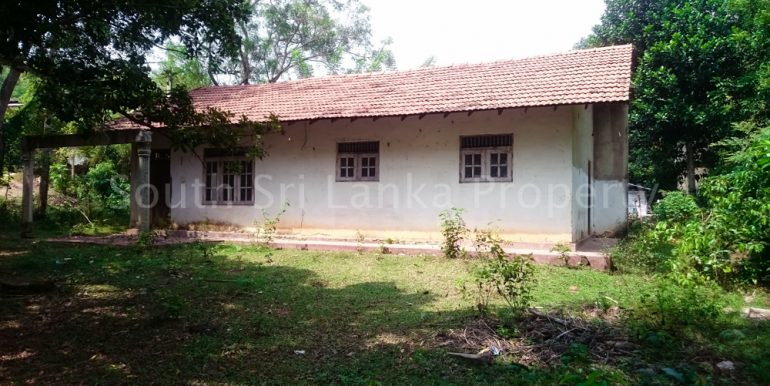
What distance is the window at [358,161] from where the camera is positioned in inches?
426

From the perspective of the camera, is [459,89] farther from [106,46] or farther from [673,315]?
[673,315]

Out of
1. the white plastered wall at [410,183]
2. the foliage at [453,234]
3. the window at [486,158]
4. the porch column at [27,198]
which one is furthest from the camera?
the porch column at [27,198]

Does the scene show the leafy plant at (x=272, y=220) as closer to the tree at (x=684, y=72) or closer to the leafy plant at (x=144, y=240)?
the leafy plant at (x=144, y=240)

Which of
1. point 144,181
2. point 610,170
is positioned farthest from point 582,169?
point 144,181

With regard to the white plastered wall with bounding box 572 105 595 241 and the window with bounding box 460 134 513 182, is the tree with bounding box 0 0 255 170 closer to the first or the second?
the window with bounding box 460 134 513 182

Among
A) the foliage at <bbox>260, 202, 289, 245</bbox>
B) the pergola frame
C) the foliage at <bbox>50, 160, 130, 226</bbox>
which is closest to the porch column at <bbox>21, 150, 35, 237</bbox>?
the pergola frame

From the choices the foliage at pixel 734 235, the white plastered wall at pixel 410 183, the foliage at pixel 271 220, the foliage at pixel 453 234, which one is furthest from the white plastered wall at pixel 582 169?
the foliage at pixel 271 220

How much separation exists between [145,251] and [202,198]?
356 cm

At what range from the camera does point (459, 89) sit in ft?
34.0

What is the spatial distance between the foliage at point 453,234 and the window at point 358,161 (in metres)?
1.96

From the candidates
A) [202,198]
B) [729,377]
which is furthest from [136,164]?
[729,377]

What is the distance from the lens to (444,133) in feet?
33.3

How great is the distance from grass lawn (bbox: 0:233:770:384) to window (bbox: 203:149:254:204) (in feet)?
15.2

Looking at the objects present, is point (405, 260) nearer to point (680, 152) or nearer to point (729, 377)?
point (729, 377)
